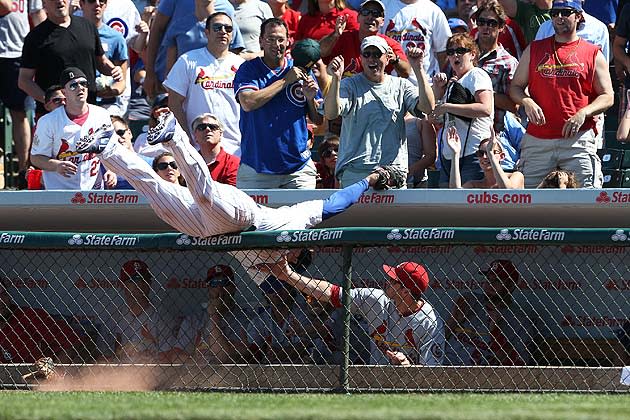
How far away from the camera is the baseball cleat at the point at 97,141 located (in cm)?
715

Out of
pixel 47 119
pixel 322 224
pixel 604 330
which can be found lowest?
pixel 604 330

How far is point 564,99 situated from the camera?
8.79 meters

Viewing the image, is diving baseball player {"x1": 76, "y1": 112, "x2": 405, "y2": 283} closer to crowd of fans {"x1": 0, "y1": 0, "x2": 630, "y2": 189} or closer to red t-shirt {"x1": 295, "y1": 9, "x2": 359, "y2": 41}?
crowd of fans {"x1": 0, "y1": 0, "x2": 630, "y2": 189}

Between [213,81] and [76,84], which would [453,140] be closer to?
[213,81]

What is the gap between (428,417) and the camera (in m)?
5.05

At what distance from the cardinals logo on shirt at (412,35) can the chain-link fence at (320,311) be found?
252 cm

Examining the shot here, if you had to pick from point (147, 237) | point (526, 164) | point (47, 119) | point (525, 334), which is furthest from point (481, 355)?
point (47, 119)

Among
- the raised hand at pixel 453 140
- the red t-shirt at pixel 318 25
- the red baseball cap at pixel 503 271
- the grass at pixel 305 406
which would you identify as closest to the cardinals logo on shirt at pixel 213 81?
the red t-shirt at pixel 318 25

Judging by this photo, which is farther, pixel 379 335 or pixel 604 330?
pixel 604 330

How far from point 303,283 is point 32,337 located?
7.33 ft

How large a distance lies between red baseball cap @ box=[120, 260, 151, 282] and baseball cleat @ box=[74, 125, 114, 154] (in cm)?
113

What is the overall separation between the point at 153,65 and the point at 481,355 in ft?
15.7

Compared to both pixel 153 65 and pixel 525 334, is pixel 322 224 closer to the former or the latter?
pixel 525 334

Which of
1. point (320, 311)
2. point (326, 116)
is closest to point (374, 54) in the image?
point (326, 116)
